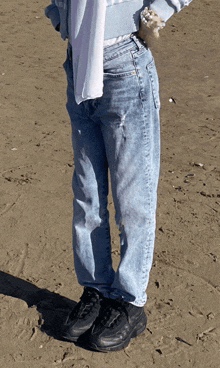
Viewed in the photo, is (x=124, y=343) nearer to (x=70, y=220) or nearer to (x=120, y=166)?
(x=120, y=166)

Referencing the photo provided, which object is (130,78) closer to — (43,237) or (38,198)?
(43,237)

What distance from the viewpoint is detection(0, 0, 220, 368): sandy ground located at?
9.00 feet

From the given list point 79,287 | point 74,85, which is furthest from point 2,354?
point 74,85

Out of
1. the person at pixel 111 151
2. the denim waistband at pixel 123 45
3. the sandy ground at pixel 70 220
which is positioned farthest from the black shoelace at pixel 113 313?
the denim waistband at pixel 123 45

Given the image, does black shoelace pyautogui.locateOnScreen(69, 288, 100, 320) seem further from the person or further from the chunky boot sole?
the chunky boot sole

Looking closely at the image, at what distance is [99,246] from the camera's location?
8.91 feet

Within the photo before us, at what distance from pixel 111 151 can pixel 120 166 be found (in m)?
0.08

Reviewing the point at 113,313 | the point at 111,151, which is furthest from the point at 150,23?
the point at 113,313

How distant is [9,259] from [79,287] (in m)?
0.50

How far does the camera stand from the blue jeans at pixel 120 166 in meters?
2.27

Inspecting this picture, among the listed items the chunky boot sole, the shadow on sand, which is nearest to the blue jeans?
the chunky boot sole

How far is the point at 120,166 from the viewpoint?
2.42 meters

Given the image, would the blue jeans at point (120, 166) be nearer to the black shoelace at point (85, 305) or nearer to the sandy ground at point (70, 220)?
the black shoelace at point (85, 305)

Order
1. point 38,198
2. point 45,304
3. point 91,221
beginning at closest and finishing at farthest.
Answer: point 91,221, point 45,304, point 38,198
